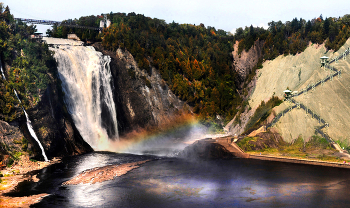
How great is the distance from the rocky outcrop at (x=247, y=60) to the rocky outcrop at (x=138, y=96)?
25407 mm

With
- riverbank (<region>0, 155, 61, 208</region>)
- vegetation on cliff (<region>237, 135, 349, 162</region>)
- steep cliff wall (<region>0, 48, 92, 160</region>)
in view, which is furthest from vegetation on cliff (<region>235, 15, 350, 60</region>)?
riverbank (<region>0, 155, 61, 208</region>)

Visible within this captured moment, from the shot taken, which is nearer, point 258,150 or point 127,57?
point 258,150

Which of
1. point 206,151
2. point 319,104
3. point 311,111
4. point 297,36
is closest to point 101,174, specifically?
point 206,151

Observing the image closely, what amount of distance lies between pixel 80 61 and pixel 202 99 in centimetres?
3933

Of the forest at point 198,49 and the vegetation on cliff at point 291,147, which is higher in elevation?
the forest at point 198,49

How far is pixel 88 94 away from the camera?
246 feet

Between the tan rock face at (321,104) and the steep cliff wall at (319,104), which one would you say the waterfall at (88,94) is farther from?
the tan rock face at (321,104)

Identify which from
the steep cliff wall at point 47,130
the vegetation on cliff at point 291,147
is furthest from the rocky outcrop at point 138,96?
the vegetation on cliff at point 291,147

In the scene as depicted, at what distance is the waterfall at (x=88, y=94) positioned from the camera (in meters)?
71.8

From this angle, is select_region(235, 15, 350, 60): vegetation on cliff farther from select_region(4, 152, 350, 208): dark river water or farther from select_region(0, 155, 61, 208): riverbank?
select_region(0, 155, 61, 208): riverbank

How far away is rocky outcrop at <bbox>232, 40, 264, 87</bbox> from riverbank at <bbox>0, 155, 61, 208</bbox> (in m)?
69.2

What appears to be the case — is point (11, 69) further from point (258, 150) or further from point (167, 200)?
point (258, 150)

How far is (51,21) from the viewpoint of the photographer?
3819 inches

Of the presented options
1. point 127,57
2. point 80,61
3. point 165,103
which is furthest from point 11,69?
point 165,103
